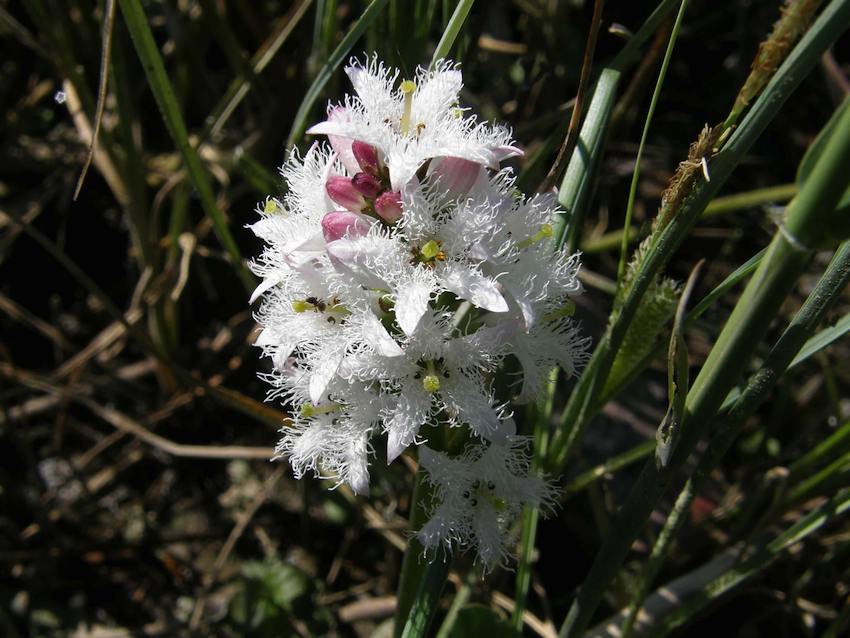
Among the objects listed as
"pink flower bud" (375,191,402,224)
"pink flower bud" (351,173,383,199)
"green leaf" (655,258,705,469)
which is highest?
"pink flower bud" (351,173,383,199)

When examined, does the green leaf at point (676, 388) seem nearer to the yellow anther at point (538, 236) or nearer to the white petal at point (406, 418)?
the yellow anther at point (538, 236)


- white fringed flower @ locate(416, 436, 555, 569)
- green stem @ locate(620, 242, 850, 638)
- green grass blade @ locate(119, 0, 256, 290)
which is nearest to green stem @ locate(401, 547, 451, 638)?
white fringed flower @ locate(416, 436, 555, 569)

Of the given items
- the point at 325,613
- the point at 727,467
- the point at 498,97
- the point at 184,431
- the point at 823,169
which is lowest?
the point at 325,613

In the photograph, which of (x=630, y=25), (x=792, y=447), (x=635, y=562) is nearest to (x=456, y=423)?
(x=635, y=562)

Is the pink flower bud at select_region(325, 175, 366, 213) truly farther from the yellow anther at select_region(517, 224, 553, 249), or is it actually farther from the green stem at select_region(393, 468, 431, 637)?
the green stem at select_region(393, 468, 431, 637)

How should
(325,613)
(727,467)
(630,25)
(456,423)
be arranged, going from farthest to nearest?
(630,25)
(727,467)
(325,613)
(456,423)

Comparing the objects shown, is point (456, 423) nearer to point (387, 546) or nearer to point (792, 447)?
point (387, 546)

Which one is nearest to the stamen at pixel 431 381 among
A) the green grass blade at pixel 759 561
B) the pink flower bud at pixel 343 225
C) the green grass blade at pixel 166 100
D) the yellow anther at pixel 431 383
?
the yellow anther at pixel 431 383
